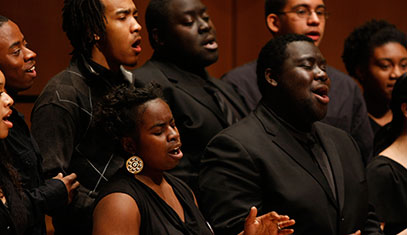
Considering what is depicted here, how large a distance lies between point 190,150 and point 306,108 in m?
0.46

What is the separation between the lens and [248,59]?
4367 mm

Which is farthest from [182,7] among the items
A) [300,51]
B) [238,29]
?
[238,29]

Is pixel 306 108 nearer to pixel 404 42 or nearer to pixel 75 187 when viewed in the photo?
pixel 75 187

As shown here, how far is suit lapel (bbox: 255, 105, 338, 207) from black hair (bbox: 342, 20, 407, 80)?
4.43 ft

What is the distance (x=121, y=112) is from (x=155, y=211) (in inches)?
12.8

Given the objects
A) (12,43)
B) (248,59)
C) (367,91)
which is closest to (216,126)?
(12,43)

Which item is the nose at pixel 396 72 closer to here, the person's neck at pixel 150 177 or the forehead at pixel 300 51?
the forehead at pixel 300 51

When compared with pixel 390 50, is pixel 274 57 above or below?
above

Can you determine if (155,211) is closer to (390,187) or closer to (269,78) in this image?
(269,78)

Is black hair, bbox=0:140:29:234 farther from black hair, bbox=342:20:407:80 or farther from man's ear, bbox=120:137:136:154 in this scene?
black hair, bbox=342:20:407:80

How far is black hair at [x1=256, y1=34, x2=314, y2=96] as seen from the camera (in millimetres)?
2572

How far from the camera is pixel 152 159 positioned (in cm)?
215

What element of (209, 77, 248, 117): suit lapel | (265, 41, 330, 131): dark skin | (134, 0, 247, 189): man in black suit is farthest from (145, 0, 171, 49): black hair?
(265, 41, 330, 131): dark skin

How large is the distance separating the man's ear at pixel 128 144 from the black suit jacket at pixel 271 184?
1.16 ft
